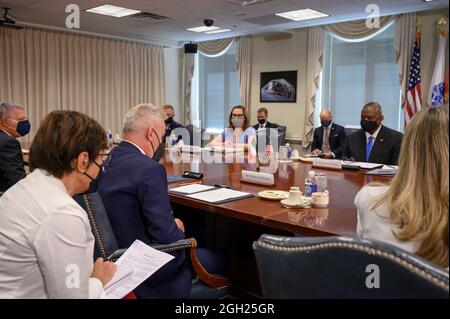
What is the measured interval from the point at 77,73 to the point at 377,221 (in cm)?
693

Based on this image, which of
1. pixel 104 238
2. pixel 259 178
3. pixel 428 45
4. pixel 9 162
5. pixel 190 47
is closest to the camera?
pixel 104 238

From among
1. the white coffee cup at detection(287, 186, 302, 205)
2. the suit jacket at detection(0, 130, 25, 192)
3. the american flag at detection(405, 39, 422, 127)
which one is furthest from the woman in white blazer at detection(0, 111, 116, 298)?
the american flag at detection(405, 39, 422, 127)

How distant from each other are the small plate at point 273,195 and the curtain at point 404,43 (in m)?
4.10

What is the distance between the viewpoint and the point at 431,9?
5312 millimetres

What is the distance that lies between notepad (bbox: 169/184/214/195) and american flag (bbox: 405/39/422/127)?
3.98m

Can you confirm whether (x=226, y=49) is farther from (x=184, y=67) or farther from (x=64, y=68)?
(x=64, y=68)

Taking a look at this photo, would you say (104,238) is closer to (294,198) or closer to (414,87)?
(294,198)

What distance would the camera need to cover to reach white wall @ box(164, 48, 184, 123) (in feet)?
28.3

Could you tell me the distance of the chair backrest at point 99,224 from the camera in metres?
1.72

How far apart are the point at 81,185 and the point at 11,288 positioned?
35cm

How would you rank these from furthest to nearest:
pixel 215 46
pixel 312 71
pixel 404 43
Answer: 1. pixel 215 46
2. pixel 312 71
3. pixel 404 43

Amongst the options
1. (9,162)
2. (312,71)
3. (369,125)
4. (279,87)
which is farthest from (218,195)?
(279,87)

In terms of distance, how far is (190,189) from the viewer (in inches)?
97.2

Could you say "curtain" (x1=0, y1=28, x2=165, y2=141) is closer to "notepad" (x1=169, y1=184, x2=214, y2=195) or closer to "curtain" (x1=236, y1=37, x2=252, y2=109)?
"curtain" (x1=236, y1=37, x2=252, y2=109)
